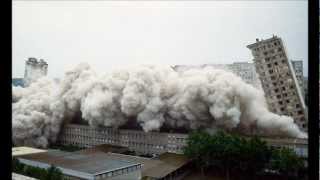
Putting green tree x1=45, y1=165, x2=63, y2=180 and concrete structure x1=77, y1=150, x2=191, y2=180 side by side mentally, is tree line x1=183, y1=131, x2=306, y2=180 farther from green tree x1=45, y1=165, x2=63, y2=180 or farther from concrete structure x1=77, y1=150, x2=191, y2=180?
green tree x1=45, y1=165, x2=63, y2=180

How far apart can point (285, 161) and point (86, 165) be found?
101cm

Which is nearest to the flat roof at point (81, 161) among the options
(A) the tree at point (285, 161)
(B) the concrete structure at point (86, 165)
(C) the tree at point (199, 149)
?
(B) the concrete structure at point (86, 165)

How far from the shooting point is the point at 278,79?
1.89 m

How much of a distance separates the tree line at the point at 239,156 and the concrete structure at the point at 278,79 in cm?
19

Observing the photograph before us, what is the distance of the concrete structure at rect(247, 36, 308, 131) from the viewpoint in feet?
5.93

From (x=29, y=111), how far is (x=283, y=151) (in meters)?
1.33

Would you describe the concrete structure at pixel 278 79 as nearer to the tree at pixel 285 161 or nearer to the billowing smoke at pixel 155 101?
the billowing smoke at pixel 155 101

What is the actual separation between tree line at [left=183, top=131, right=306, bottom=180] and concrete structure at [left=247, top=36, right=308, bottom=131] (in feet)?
0.64

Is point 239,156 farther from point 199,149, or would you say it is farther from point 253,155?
point 199,149

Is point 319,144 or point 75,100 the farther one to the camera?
point 75,100

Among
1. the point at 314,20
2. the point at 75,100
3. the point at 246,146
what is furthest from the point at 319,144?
the point at 75,100

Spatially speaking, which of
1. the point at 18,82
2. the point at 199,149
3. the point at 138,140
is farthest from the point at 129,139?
the point at 18,82
